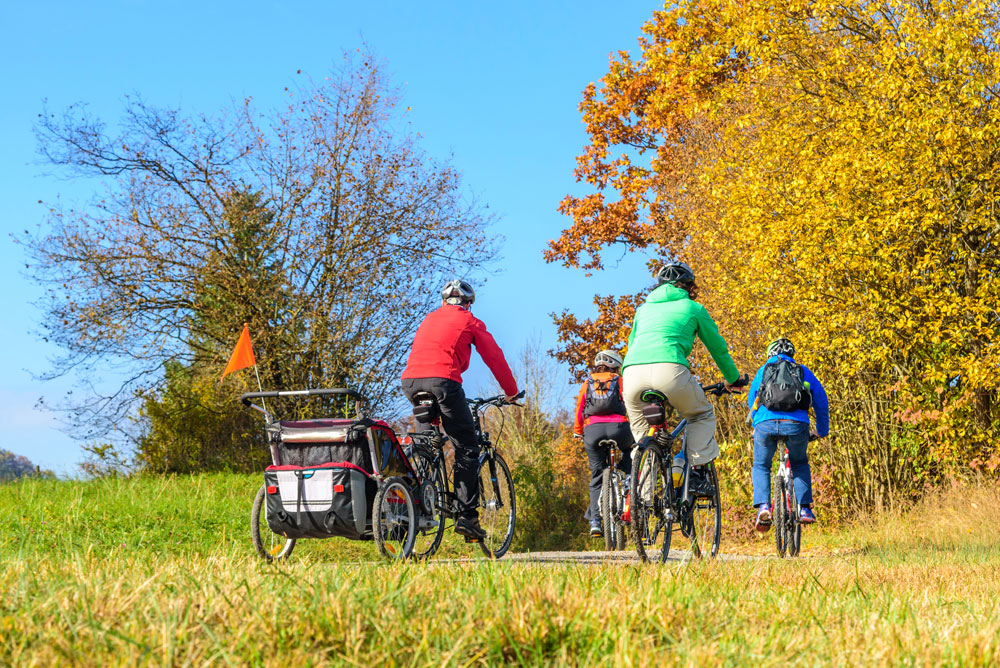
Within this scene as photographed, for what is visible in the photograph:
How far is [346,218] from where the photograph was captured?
18656 mm

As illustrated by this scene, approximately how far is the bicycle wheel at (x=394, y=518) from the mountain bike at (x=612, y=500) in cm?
285

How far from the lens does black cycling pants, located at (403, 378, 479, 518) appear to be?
7523mm

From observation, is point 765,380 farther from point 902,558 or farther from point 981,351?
point 981,351

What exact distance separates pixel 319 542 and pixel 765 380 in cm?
501

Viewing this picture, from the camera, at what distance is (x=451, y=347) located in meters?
7.53

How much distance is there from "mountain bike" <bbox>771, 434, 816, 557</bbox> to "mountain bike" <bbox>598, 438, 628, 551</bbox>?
143 centimetres

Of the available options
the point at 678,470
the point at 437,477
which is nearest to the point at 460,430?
the point at 437,477

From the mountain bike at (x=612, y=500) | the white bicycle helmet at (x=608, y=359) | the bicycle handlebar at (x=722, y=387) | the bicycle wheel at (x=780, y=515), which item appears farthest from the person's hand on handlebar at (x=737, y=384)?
the white bicycle helmet at (x=608, y=359)

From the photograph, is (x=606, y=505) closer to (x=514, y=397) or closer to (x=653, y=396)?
(x=514, y=397)

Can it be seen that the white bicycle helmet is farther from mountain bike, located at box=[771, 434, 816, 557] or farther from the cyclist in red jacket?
the cyclist in red jacket

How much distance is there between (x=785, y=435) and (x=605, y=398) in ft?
6.45

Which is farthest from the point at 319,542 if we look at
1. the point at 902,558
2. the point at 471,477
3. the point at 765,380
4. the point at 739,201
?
the point at 739,201

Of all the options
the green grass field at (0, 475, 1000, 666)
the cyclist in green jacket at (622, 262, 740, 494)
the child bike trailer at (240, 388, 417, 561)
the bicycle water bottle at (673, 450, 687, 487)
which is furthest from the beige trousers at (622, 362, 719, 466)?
the green grass field at (0, 475, 1000, 666)

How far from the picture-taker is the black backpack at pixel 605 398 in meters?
10.0
